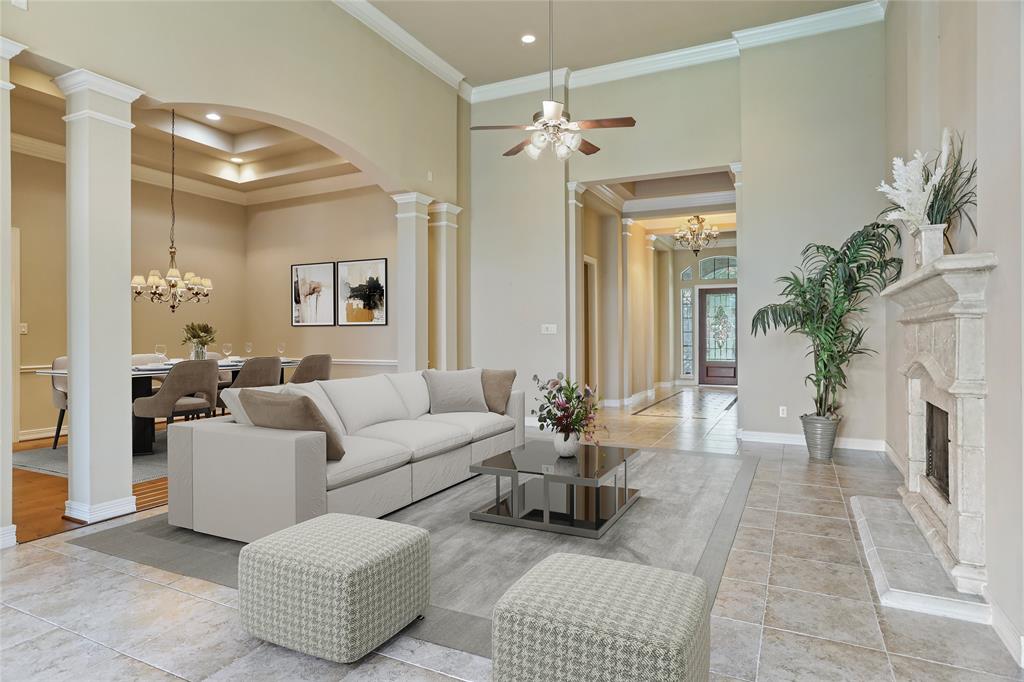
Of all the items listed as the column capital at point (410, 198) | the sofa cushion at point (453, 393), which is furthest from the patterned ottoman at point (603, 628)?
the column capital at point (410, 198)

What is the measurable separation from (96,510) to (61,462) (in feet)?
6.80

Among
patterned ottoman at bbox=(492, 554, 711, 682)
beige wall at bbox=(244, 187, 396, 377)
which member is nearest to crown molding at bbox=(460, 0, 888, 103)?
beige wall at bbox=(244, 187, 396, 377)

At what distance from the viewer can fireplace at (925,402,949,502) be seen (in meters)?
3.02

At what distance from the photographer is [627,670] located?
1493 mm

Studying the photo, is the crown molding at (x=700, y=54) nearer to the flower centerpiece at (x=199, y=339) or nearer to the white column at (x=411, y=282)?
the white column at (x=411, y=282)

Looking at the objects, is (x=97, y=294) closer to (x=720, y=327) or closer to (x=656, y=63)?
(x=656, y=63)

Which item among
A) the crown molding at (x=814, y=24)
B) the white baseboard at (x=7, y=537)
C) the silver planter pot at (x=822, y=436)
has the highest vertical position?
the crown molding at (x=814, y=24)

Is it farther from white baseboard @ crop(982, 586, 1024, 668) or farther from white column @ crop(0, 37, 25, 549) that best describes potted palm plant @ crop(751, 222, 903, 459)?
white column @ crop(0, 37, 25, 549)

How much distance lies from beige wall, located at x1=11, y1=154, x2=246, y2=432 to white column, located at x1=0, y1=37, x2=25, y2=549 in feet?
10.5

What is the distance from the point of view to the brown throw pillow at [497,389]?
5.01 meters

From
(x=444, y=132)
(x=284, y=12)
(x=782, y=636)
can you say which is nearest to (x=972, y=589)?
(x=782, y=636)

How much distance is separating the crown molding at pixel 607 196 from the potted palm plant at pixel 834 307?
9.94 ft

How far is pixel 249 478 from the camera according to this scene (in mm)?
3047

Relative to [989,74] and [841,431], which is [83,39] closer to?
[989,74]
